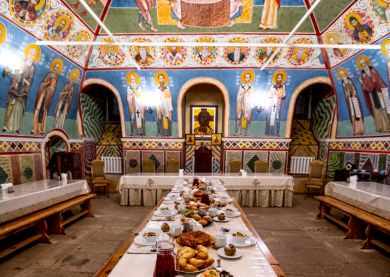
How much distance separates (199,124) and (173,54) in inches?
119

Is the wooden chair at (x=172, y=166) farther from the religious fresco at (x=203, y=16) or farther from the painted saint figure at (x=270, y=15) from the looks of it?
the painted saint figure at (x=270, y=15)

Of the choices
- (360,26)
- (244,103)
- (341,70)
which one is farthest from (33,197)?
(341,70)

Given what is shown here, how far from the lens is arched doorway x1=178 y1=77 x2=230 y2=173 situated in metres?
9.23

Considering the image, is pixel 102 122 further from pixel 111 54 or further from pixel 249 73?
pixel 249 73

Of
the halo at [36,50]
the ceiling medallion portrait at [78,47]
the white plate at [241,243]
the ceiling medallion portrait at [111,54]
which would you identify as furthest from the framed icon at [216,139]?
the white plate at [241,243]

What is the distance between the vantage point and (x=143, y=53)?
307 inches

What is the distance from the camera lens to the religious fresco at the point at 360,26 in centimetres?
503

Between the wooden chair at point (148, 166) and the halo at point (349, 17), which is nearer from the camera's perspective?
the halo at point (349, 17)

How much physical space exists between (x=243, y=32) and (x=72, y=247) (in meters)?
7.28

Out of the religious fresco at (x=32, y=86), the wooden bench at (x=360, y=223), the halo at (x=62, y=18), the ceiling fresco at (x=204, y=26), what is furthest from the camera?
the halo at (x=62, y=18)

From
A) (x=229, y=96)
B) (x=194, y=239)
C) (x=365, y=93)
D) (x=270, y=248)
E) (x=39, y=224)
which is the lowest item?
(x=270, y=248)

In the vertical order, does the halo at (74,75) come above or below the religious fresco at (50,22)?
below

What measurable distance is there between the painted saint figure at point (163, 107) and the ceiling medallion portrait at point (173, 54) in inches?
21.0

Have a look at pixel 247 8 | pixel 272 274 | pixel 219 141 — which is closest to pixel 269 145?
pixel 219 141
